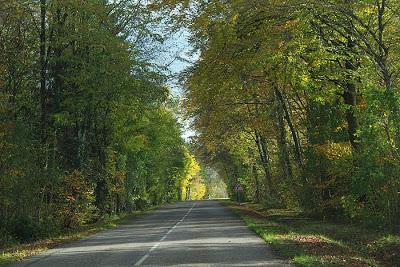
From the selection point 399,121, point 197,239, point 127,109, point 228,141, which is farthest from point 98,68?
point 228,141

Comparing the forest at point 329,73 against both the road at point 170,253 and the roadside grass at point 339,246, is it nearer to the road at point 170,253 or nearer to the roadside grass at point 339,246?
the roadside grass at point 339,246

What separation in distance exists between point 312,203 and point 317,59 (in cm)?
995

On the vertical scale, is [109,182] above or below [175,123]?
below

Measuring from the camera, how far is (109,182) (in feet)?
115

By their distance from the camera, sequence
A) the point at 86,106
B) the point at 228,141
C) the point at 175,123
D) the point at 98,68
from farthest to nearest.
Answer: the point at 175,123 → the point at 228,141 → the point at 86,106 → the point at 98,68

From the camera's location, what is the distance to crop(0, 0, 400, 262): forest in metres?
15.2

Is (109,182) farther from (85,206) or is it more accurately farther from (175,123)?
(175,123)

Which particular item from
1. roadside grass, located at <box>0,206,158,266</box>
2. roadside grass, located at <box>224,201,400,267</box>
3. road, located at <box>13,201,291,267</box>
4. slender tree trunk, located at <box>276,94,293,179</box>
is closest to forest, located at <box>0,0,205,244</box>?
roadside grass, located at <box>0,206,158,266</box>

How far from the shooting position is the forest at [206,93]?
15.2m

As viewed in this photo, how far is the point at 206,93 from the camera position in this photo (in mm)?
20531

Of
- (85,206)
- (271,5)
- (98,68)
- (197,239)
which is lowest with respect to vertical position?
(197,239)

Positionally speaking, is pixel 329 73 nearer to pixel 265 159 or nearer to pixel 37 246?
pixel 37 246

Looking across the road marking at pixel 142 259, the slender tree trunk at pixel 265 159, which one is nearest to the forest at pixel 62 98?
the road marking at pixel 142 259

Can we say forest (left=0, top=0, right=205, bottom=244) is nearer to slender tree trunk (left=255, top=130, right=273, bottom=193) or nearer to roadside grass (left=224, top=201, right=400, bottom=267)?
roadside grass (left=224, top=201, right=400, bottom=267)
